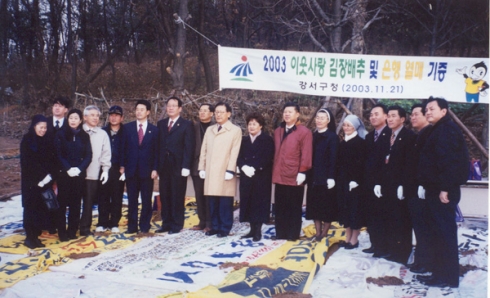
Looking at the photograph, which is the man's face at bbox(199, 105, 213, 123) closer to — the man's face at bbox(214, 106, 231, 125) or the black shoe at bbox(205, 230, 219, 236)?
the man's face at bbox(214, 106, 231, 125)

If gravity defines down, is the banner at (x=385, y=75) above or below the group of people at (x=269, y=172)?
above

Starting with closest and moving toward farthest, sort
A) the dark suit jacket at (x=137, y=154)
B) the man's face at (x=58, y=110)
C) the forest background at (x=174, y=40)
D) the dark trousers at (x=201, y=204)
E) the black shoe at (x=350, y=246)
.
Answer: the black shoe at (x=350, y=246) → the man's face at (x=58, y=110) → the dark suit jacket at (x=137, y=154) → the dark trousers at (x=201, y=204) → the forest background at (x=174, y=40)

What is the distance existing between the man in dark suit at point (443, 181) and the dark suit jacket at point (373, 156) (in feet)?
1.97

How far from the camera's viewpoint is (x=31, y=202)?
16.2 feet

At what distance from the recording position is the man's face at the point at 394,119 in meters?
4.46

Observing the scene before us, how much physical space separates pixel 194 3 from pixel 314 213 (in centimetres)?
1744

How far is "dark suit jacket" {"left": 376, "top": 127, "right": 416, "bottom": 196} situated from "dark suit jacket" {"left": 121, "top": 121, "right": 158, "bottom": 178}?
8.82 feet

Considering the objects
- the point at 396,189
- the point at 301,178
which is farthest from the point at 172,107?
the point at 396,189

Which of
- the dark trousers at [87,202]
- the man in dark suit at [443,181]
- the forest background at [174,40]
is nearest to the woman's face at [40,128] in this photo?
the dark trousers at [87,202]

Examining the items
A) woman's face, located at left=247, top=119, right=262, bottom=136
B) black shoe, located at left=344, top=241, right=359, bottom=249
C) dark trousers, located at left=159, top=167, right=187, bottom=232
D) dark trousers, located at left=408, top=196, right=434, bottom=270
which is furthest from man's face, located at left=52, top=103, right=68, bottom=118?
dark trousers, located at left=408, top=196, right=434, bottom=270

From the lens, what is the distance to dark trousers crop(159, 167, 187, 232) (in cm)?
560

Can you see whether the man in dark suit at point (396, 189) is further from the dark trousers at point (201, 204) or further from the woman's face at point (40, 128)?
the woman's face at point (40, 128)

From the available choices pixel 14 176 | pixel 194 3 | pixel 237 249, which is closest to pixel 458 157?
pixel 237 249

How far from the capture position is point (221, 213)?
553cm
